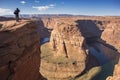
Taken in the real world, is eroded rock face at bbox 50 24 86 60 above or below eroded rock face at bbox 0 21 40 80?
below

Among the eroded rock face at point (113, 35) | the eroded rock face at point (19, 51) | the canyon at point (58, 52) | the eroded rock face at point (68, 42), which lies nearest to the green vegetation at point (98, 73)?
the canyon at point (58, 52)

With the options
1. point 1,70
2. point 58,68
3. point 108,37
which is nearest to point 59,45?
point 58,68

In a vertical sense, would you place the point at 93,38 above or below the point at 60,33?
below

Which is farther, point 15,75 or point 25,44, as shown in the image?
point 25,44

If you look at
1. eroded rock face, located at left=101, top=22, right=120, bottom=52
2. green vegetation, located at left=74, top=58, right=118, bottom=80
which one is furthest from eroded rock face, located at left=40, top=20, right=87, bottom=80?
eroded rock face, located at left=101, top=22, right=120, bottom=52

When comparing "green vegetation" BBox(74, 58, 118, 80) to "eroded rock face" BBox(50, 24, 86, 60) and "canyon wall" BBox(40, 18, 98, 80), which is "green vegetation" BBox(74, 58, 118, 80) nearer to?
"canyon wall" BBox(40, 18, 98, 80)

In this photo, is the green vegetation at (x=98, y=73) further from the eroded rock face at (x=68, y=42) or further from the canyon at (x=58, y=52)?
the eroded rock face at (x=68, y=42)

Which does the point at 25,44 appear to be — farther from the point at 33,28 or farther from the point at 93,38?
the point at 93,38

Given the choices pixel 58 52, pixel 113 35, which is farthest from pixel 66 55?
pixel 113 35
